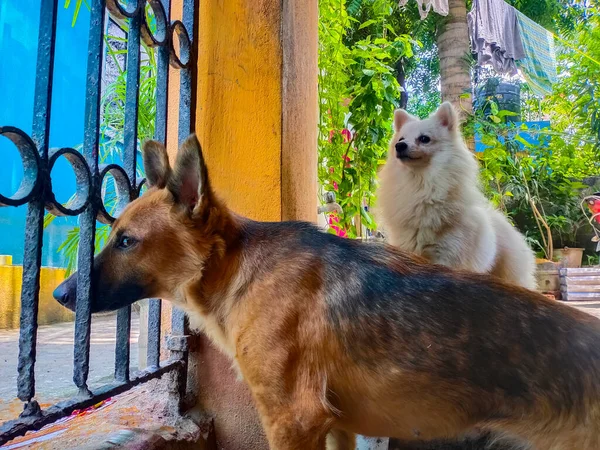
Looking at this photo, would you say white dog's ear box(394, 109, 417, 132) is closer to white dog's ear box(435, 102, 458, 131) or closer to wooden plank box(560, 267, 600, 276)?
white dog's ear box(435, 102, 458, 131)

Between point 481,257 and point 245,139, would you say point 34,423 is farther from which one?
point 481,257

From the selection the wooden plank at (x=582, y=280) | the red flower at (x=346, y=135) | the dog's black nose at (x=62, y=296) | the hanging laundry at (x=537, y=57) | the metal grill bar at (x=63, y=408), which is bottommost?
the metal grill bar at (x=63, y=408)

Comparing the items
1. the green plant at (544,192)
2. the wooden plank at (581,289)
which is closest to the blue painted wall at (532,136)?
the green plant at (544,192)

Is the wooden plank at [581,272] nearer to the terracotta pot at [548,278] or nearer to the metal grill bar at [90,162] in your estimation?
the terracotta pot at [548,278]

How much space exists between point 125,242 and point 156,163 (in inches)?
16.4

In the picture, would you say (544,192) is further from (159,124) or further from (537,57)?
(159,124)

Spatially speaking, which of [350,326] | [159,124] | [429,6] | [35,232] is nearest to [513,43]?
[429,6]

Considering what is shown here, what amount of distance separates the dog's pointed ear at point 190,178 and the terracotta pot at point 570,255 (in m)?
11.4

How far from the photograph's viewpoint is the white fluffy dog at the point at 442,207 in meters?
3.55

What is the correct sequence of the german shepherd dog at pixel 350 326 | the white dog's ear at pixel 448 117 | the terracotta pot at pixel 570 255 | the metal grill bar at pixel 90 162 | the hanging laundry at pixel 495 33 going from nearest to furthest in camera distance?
the german shepherd dog at pixel 350 326 < the metal grill bar at pixel 90 162 < the white dog's ear at pixel 448 117 < the terracotta pot at pixel 570 255 < the hanging laundry at pixel 495 33

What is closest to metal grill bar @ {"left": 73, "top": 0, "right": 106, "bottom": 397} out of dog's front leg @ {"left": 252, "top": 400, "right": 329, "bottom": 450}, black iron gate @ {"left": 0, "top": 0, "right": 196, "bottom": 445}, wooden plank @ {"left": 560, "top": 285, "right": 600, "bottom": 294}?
black iron gate @ {"left": 0, "top": 0, "right": 196, "bottom": 445}

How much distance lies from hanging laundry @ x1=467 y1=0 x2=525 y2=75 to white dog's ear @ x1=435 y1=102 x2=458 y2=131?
10.0m

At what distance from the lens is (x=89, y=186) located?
5.86 ft

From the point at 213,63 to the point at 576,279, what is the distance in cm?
898
